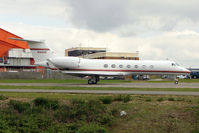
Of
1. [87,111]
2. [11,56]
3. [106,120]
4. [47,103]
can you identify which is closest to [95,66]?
[47,103]

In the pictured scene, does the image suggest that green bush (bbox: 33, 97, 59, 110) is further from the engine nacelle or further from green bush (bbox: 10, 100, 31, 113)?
the engine nacelle

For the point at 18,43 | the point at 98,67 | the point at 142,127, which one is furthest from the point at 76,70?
the point at 18,43

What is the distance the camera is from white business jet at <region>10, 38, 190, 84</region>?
31375 millimetres

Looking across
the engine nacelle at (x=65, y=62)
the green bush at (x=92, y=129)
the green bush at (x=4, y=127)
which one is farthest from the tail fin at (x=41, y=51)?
the green bush at (x=92, y=129)

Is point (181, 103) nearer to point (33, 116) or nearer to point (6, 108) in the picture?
point (33, 116)

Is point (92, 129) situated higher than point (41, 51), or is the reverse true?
point (41, 51)

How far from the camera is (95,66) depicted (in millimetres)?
32562

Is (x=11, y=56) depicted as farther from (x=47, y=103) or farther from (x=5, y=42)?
(x=47, y=103)

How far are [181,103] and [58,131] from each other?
721 cm

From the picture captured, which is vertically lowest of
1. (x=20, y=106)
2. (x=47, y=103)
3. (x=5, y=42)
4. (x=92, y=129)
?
(x=92, y=129)

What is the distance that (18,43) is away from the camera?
230 ft

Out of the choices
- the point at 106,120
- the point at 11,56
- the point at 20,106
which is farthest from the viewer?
the point at 11,56

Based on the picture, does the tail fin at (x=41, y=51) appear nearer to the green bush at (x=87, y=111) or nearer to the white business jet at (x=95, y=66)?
the white business jet at (x=95, y=66)

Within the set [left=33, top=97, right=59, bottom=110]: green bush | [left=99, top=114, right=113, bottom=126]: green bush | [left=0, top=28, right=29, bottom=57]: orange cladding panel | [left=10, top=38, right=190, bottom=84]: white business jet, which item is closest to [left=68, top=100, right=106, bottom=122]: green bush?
[left=99, top=114, right=113, bottom=126]: green bush
